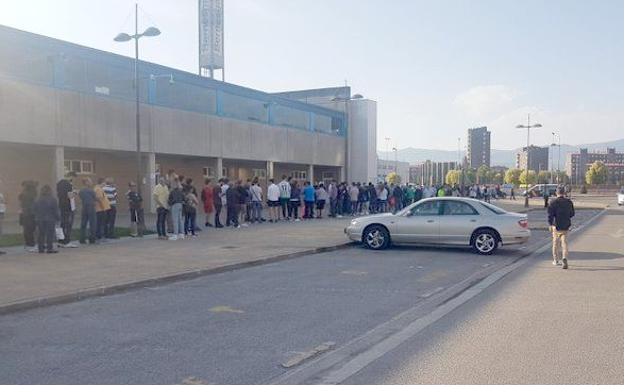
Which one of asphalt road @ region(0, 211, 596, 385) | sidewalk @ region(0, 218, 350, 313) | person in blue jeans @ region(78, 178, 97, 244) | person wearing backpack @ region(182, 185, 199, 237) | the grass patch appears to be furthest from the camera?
person wearing backpack @ region(182, 185, 199, 237)

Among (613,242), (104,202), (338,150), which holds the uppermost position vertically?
(338,150)

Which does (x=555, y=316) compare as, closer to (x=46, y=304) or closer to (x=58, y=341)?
(x=58, y=341)

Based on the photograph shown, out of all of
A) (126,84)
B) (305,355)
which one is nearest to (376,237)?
(305,355)

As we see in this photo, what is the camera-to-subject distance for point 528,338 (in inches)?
253

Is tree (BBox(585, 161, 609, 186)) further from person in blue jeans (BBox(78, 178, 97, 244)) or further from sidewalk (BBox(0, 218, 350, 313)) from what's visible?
person in blue jeans (BBox(78, 178, 97, 244))

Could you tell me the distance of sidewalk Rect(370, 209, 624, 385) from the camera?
521 centimetres

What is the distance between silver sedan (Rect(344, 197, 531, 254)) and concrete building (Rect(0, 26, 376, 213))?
1447cm

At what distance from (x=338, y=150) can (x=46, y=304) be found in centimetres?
3865

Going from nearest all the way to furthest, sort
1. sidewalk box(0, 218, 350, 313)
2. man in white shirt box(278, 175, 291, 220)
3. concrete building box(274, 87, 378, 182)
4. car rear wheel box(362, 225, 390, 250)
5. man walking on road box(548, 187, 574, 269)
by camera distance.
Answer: sidewalk box(0, 218, 350, 313) → man walking on road box(548, 187, 574, 269) → car rear wheel box(362, 225, 390, 250) → man in white shirt box(278, 175, 291, 220) → concrete building box(274, 87, 378, 182)

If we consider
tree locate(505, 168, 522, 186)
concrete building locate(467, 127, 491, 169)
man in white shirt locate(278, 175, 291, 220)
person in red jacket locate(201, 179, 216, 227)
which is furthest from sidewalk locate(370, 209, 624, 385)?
concrete building locate(467, 127, 491, 169)

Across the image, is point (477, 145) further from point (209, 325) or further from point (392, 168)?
point (209, 325)

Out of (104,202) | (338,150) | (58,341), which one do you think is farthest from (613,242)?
(338,150)

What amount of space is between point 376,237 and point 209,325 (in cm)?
860

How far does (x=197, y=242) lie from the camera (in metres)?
15.8
